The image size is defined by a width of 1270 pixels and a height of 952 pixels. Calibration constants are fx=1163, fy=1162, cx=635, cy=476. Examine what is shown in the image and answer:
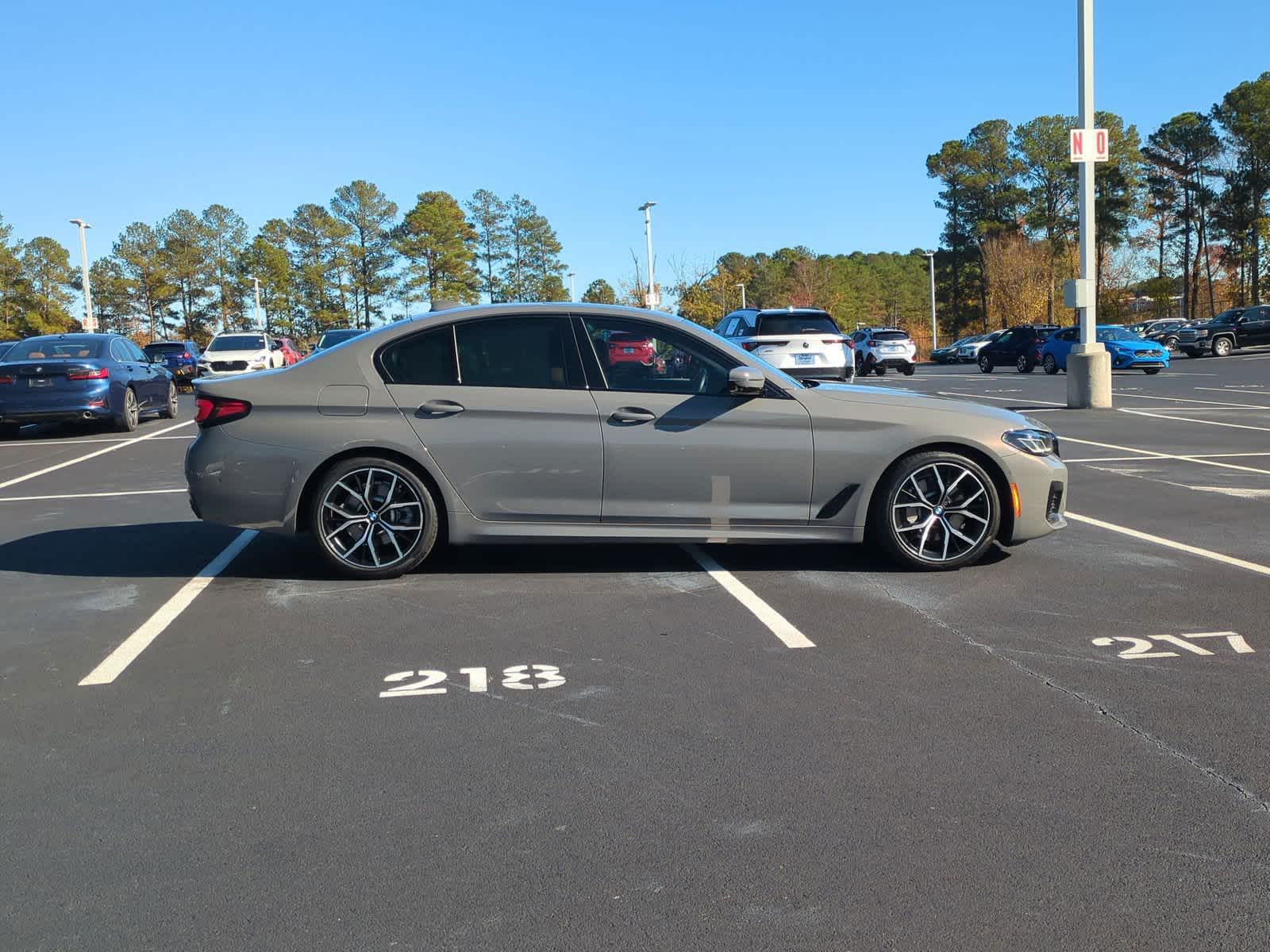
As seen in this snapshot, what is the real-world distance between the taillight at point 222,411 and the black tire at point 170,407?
14607 mm

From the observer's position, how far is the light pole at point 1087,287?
1691cm

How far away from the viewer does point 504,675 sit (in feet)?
16.0

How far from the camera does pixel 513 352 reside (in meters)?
6.71

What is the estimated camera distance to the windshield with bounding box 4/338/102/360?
1698 cm

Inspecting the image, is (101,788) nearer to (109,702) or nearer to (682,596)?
(109,702)

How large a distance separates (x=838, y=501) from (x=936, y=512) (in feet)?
1.89

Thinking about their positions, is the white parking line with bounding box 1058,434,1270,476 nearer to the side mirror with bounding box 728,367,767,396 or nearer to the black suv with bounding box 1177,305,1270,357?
the side mirror with bounding box 728,367,767,396

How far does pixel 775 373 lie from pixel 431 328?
2.01 meters

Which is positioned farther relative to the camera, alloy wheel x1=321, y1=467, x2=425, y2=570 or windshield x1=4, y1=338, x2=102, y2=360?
windshield x1=4, y1=338, x2=102, y2=360

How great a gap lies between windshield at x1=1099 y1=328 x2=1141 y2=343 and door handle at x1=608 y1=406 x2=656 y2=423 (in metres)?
30.5

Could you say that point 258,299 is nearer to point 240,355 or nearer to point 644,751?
point 240,355

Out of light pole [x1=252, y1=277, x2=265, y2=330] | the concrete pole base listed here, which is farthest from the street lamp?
the concrete pole base

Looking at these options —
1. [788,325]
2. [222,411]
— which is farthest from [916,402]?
[788,325]

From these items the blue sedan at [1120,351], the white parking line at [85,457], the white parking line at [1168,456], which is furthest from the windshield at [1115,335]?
the white parking line at [85,457]
